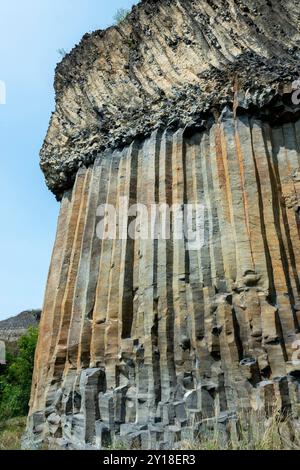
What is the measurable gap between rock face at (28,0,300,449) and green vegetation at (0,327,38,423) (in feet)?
51.8

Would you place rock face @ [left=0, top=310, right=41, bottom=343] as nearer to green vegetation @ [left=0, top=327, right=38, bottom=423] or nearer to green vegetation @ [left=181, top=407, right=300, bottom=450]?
green vegetation @ [left=0, top=327, right=38, bottom=423]

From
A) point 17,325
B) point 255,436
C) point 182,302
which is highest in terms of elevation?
point 17,325

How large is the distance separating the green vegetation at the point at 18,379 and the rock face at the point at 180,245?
15780 millimetres

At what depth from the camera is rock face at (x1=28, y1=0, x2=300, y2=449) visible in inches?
308

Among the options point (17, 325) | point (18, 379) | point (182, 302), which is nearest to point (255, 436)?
point (182, 302)

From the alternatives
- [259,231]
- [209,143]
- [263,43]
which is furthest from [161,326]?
[263,43]

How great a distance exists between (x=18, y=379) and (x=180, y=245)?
849 inches

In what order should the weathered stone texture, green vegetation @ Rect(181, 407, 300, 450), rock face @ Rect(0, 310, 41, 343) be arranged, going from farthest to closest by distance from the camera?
1. rock face @ Rect(0, 310, 41, 343)
2. the weathered stone texture
3. green vegetation @ Rect(181, 407, 300, 450)

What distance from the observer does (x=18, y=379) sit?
27812 millimetres

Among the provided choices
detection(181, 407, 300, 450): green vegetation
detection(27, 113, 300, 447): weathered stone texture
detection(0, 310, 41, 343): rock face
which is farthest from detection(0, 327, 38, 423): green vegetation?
detection(181, 407, 300, 450): green vegetation

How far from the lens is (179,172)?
9.98 meters

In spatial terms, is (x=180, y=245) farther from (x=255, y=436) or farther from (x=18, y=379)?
(x=18, y=379)

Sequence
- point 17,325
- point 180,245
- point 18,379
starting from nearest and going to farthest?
point 180,245 < point 18,379 < point 17,325

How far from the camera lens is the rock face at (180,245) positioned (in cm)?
781
